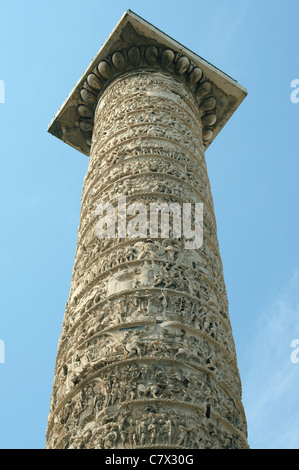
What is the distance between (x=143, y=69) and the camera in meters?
6.06

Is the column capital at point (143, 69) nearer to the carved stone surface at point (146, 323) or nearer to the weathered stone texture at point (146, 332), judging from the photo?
the carved stone surface at point (146, 323)

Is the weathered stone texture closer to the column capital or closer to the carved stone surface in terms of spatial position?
the carved stone surface

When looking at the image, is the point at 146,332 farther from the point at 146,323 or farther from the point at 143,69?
the point at 143,69

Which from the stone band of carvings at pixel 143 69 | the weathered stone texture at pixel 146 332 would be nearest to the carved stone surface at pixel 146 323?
the weathered stone texture at pixel 146 332

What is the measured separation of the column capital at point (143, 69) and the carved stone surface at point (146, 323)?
1.27 metres

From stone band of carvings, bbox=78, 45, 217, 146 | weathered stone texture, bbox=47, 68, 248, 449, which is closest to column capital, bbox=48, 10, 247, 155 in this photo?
stone band of carvings, bbox=78, 45, 217, 146

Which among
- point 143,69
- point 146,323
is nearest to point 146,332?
point 146,323

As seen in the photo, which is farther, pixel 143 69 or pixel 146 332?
pixel 143 69

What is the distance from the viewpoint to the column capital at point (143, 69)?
6176 millimetres

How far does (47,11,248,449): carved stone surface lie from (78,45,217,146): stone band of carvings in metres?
1.22
